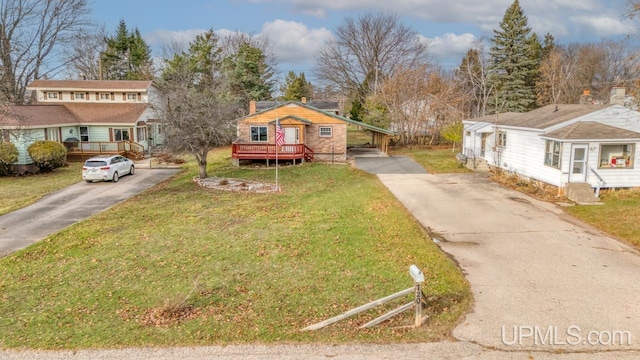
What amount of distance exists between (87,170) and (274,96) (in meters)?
36.8

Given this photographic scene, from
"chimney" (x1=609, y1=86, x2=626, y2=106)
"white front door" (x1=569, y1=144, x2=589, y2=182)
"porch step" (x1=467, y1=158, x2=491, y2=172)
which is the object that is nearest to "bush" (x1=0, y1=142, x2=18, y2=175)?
"porch step" (x1=467, y1=158, x2=491, y2=172)

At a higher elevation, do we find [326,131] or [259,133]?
[326,131]

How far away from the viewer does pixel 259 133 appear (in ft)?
103

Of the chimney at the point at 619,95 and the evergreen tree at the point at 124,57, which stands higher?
the evergreen tree at the point at 124,57

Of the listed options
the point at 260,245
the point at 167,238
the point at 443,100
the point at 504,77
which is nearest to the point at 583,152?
the point at 260,245

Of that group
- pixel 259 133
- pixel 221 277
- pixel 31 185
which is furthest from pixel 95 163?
pixel 221 277

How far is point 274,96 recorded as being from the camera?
5778 cm

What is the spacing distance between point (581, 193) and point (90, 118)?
35763mm

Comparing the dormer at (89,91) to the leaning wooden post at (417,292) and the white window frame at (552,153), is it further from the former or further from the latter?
the leaning wooden post at (417,292)

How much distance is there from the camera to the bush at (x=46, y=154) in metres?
26.8

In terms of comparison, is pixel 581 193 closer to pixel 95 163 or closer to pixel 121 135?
pixel 95 163

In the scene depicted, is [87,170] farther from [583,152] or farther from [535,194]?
[583,152]

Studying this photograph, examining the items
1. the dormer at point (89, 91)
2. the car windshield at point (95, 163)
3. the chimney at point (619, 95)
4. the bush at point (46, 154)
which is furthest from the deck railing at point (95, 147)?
the chimney at point (619, 95)

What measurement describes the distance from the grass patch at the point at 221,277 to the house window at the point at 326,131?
14.2 m
